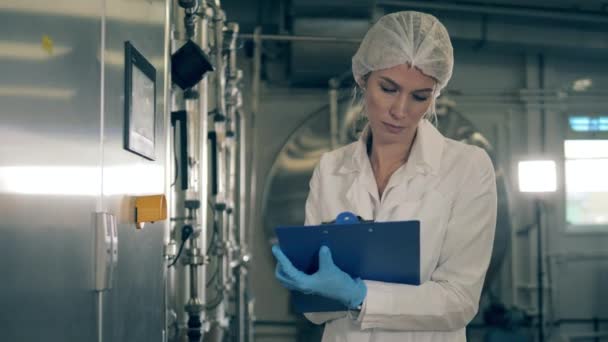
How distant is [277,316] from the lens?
5527mm

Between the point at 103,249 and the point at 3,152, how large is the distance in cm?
43

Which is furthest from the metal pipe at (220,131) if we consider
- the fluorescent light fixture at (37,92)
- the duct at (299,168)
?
the fluorescent light fixture at (37,92)

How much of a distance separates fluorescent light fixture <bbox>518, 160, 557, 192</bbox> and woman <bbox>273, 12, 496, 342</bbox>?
346 cm

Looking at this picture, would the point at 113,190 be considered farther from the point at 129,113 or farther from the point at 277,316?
the point at 277,316

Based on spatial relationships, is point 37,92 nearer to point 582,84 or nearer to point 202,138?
point 202,138

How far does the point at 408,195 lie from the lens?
177 cm

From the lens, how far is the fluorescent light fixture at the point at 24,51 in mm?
853

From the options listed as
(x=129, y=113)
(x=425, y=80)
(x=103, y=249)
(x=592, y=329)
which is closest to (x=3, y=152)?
(x=103, y=249)

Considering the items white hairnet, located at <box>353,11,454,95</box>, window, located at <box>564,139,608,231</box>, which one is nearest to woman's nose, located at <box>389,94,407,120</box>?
white hairnet, located at <box>353,11,454,95</box>

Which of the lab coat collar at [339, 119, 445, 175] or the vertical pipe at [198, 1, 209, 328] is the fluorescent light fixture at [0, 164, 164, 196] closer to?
the lab coat collar at [339, 119, 445, 175]

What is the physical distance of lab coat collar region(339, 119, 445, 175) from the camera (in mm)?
1776

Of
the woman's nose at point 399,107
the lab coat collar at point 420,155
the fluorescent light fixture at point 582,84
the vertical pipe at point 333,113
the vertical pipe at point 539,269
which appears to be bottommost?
the vertical pipe at point 539,269

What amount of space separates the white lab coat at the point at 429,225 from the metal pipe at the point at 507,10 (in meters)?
3.11

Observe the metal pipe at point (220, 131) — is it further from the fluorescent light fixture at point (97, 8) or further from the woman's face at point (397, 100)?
the woman's face at point (397, 100)
